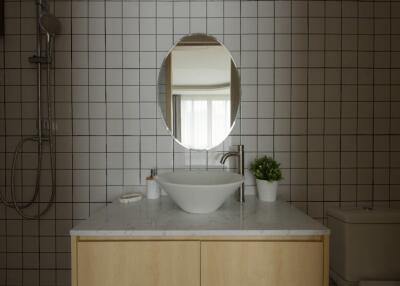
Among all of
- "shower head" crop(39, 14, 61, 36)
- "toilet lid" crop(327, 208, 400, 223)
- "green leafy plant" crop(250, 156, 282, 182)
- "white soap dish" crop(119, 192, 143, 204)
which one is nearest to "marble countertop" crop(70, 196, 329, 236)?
"white soap dish" crop(119, 192, 143, 204)

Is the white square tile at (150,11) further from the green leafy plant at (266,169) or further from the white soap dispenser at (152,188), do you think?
the green leafy plant at (266,169)

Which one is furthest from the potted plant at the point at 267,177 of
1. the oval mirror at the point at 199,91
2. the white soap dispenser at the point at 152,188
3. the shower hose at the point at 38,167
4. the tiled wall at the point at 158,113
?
the shower hose at the point at 38,167

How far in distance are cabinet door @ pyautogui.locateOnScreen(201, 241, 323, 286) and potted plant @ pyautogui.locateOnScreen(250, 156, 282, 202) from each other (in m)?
0.43

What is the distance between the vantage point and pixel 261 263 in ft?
3.44

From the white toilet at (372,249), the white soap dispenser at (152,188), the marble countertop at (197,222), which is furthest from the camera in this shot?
the white soap dispenser at (152,188)

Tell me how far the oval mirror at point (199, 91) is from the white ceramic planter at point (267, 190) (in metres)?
0.32

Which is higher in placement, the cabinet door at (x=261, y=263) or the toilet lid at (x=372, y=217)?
the toilet lid at (x=372, y=217)

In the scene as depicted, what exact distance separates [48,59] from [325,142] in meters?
1.52

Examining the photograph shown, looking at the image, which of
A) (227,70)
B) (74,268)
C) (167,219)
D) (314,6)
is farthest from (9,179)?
(314,6)

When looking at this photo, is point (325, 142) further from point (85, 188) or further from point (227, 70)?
point (85, 188)

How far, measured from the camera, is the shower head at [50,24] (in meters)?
1.45

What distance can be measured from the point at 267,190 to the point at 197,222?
0.48 m

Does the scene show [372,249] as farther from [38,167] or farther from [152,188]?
[38,167]

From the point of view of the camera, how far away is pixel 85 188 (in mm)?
1593
